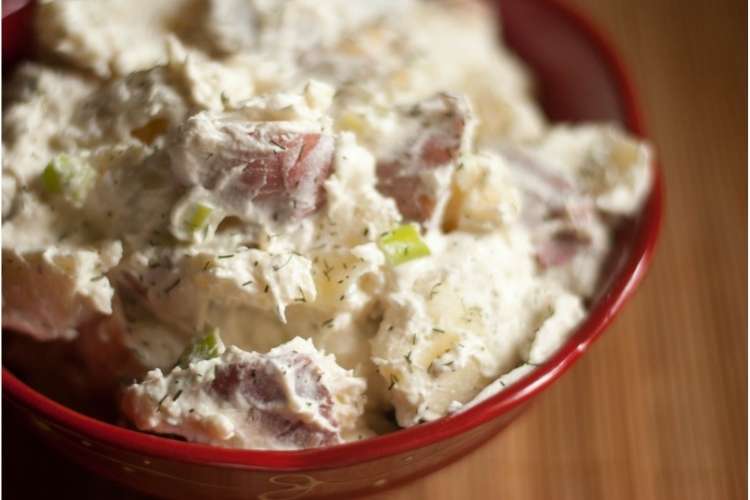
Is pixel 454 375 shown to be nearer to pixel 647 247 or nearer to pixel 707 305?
pixel 647 247

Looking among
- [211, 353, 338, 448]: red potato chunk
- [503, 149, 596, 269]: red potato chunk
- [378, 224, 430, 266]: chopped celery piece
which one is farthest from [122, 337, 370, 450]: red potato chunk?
[503, 149, 596, 269]: red potato chunk

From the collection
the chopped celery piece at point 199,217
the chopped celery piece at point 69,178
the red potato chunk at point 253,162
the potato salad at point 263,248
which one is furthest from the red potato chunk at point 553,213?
the chopped celery piece at point 69,178

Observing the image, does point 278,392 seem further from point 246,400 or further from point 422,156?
point 422,156

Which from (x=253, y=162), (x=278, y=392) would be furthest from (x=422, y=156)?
(x=278, y=392)

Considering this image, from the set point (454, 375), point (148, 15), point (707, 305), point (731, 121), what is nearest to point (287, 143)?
point (454, 375)

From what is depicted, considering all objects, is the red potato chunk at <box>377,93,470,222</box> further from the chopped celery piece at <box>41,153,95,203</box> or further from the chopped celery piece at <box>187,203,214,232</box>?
the chopped celery piece at <box>41,153,95,203</box>

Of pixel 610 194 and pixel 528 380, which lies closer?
pixel 528 380
